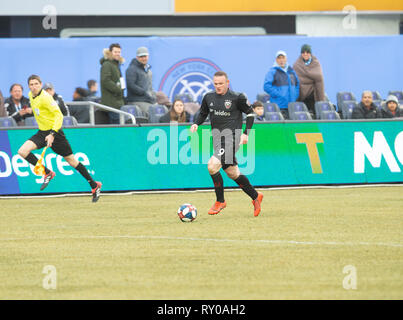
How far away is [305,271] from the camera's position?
9523 mm

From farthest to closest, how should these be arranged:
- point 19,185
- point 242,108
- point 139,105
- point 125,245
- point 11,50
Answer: point 11,50 → point 139,105 → point 19,185 → point 242,108 → point 125,245

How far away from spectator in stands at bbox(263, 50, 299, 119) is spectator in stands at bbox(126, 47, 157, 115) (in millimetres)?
2809

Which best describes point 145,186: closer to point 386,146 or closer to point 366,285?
point 386,146

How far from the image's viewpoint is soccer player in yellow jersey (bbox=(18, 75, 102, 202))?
17406 millimetres

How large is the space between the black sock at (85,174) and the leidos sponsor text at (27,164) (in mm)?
1527

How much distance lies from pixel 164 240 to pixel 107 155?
7.66 metres

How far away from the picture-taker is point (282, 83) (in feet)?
74.1

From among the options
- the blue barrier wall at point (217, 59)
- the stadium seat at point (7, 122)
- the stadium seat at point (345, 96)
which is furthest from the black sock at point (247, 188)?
the blue barrier wall at point (217, 59)

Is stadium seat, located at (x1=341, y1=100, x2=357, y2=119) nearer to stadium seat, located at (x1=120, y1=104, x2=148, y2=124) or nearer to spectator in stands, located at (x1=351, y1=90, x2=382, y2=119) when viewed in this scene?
spectator in stands, located at (x1=351, y1=90, x2=382, y2=119)

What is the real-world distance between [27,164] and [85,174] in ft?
6.38

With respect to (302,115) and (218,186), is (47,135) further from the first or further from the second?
(302,115)

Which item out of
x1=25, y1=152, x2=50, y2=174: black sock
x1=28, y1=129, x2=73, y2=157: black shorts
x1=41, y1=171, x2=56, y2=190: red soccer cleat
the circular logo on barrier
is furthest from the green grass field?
the circular logo on barrier

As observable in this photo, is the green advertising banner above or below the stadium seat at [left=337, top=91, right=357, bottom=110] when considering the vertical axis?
below
